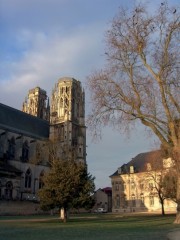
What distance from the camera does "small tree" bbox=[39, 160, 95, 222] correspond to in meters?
26.6

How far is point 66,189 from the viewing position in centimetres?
2655

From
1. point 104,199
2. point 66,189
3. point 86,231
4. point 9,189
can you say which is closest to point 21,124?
point 9,189

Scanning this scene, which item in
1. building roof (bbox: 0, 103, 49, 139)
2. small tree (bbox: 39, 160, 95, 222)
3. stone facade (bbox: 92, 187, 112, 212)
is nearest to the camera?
small tree (bbox: 39, 160, 95, 222)

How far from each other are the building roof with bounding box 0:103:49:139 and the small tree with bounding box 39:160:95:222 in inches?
1402

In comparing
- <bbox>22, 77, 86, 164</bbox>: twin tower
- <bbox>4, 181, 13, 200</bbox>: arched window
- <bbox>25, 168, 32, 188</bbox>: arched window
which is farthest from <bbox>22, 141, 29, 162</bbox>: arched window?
<bbox>4, 181, 13, 200</bbox>: arched window

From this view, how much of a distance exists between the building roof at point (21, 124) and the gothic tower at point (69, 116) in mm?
2435

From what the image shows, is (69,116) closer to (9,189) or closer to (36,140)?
(36,140)

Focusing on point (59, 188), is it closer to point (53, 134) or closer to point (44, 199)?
point (44, 199)

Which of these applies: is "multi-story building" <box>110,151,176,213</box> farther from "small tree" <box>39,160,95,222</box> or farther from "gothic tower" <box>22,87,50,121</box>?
"small tree" <box>39,160,95,222</box>

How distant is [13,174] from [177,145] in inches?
1480

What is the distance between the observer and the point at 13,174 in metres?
53.7

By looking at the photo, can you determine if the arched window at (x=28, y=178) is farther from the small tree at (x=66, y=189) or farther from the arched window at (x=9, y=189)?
the small tree at (x=66, y=189)

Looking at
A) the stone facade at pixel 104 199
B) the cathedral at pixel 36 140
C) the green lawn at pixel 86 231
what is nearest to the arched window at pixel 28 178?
the cathedral at pixel 36 140

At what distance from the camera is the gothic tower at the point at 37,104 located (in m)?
87.3
